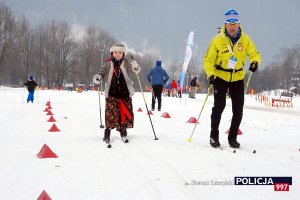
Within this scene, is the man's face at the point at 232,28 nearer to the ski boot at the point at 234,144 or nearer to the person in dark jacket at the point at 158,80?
the ski boot at the point at 234,144

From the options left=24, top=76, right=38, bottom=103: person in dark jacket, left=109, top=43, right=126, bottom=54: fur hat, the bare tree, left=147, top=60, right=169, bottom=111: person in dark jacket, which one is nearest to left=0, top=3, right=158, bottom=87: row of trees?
the bare tree

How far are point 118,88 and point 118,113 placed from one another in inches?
18.0

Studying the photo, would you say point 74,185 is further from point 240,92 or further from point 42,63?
point 42,63

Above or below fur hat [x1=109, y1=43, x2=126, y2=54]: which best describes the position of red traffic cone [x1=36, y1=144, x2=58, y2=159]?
below

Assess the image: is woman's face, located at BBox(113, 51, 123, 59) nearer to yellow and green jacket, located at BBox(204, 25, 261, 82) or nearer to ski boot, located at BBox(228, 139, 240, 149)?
yellow and green jacket, located at BBox(204, 25, 261, 82)

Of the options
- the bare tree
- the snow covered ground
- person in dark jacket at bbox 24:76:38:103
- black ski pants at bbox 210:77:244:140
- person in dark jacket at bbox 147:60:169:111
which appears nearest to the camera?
the snow covered ground

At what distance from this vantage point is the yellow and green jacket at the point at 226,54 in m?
5.77

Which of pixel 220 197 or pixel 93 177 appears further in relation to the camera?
pixel 93 177

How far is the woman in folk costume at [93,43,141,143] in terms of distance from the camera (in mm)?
6492

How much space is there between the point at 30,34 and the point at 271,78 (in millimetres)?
80596

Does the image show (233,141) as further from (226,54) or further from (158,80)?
(158,80)

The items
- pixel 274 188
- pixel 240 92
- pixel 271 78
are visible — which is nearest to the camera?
pixel 274 188

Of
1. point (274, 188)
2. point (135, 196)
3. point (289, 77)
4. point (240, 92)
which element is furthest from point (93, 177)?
point (289, 77)

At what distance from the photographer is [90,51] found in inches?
2982
